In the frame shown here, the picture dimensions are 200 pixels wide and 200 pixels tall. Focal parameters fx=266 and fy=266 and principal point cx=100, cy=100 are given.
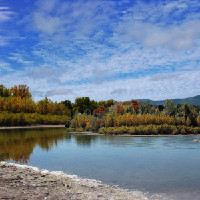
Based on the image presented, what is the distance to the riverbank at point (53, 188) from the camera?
8305mm

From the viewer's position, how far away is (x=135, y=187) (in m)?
10.0

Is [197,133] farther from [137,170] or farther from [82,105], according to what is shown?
[82,105]

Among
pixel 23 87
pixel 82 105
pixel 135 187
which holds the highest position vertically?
pixel 23 87

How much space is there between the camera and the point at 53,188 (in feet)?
30.5

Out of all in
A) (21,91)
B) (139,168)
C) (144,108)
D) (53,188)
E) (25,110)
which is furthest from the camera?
(21,91)

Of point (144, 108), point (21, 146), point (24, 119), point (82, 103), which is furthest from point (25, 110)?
point (21, 146)

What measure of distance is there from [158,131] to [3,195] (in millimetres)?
27919

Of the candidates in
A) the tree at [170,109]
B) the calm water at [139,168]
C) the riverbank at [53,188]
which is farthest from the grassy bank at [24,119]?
the riverbank at [53,188]

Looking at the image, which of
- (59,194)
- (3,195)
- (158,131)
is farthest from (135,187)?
(158,131)

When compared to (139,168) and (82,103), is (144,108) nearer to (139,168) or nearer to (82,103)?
(139,168)

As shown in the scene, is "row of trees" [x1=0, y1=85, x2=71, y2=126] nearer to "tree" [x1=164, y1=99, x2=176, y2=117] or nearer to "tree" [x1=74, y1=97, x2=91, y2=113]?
"tree" [x1=74, y1=97, x2=91, y2=113]

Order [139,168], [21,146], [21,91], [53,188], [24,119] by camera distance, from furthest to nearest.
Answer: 1. [21,91]
2. [24,119]
3. [21,146]
4. [139,168]
5. [53,188]

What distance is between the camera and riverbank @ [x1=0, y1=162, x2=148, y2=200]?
8.30 m

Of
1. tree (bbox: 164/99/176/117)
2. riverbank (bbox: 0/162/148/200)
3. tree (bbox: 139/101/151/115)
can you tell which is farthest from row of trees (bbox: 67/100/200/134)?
riverbank (bbox: 0/162/148/200)
